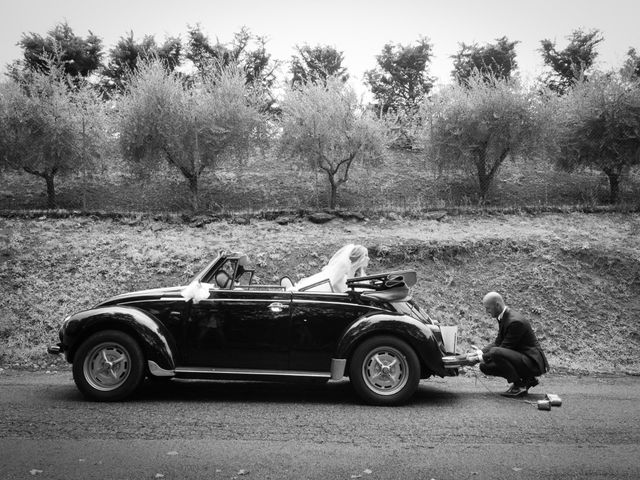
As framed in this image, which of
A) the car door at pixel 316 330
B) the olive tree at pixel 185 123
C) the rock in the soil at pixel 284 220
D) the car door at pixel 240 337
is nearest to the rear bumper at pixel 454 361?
the car door at pixel 316 330

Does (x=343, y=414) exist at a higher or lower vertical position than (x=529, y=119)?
lower

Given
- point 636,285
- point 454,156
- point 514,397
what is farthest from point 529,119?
point 514,397

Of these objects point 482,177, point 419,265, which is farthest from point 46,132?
point 482,177

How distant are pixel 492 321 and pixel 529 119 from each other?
48.8ft

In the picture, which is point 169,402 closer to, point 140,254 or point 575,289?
point 140,254

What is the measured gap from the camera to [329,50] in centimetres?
4134

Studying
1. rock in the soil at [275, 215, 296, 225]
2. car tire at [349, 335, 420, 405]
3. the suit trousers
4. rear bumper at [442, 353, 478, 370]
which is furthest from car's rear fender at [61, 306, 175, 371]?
rock in the soil at [275, 215, 296, 225]

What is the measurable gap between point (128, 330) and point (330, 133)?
17477mm

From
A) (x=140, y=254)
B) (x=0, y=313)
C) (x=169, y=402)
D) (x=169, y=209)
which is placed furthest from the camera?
(x=169, y=209)

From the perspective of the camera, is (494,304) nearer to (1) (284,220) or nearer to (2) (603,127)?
(1) (284,220)

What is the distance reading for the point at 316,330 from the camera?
6832 mm

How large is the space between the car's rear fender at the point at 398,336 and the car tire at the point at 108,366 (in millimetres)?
2383

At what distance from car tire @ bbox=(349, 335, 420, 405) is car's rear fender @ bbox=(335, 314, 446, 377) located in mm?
69

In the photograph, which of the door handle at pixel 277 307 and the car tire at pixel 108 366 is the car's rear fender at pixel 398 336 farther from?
the car tire at pixel 108 366
